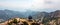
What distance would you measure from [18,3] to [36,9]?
609 mm

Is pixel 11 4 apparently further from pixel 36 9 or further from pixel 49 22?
pixel 49 22

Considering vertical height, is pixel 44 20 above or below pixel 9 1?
below

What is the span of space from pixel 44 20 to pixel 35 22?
29 centimetres

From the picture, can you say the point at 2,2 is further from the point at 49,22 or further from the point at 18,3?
the point at 49,22

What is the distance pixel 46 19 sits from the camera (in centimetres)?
450

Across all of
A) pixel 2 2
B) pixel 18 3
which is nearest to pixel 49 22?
pixel 18 3

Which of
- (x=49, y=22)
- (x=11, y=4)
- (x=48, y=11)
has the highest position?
(x=11, y=4)

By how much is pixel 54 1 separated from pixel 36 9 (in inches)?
25.1

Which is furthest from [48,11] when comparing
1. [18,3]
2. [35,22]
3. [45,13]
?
[18,3]

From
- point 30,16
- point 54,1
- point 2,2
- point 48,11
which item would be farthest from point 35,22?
point 2,2

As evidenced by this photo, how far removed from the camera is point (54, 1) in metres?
4.59

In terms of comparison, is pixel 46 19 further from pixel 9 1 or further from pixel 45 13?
pixel 9 1

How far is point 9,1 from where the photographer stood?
449 centimetres

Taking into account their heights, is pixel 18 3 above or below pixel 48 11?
above
